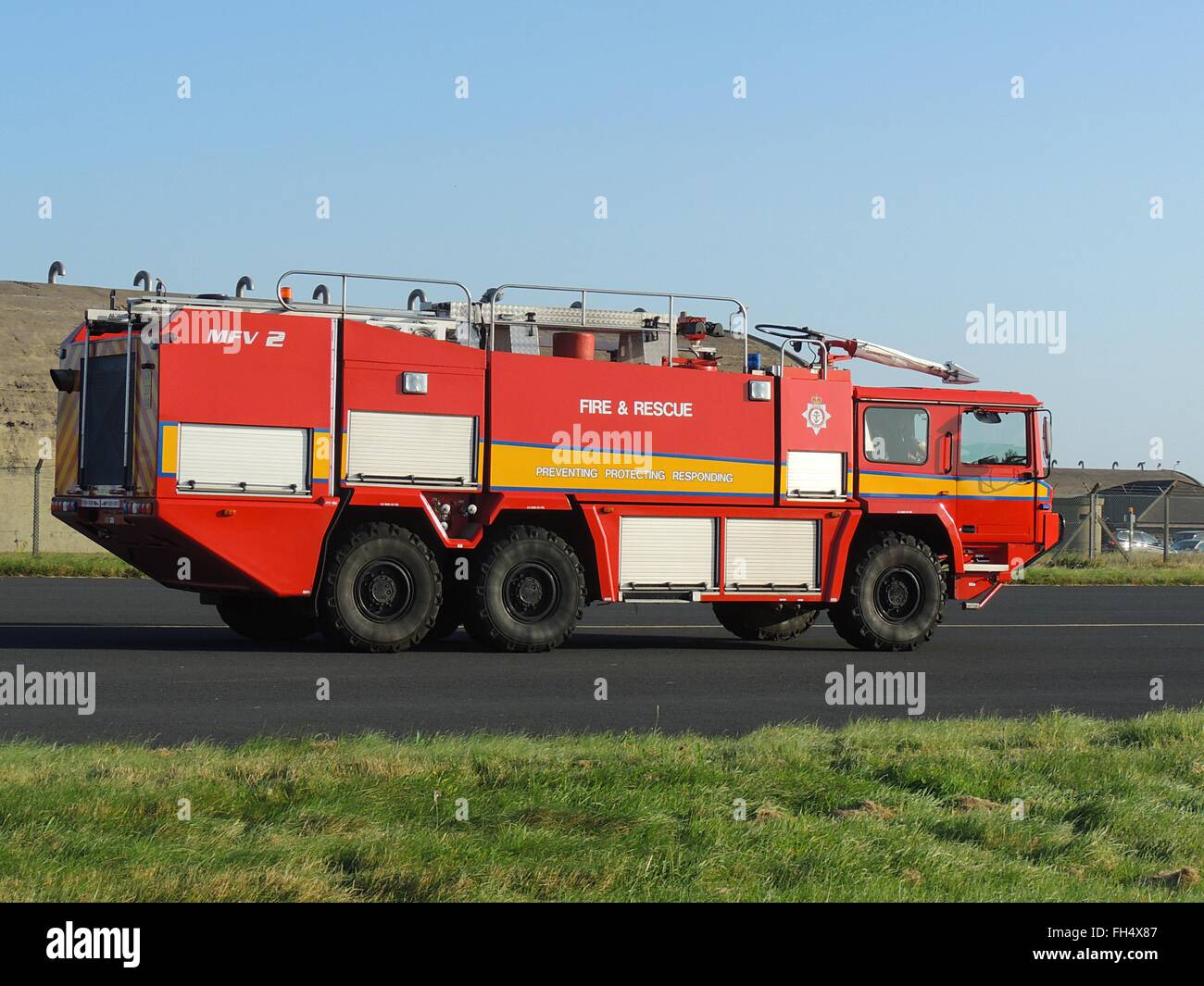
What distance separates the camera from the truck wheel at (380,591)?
1522 centimetres

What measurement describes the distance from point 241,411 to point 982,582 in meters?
8.88

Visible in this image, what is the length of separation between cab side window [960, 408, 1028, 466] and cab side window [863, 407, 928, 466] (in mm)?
542

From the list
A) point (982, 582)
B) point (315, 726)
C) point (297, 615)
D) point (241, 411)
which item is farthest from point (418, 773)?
point (982, 582)

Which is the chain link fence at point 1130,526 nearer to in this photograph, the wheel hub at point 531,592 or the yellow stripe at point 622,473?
the yellow stripe at point 622,473

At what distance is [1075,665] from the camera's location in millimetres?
15664

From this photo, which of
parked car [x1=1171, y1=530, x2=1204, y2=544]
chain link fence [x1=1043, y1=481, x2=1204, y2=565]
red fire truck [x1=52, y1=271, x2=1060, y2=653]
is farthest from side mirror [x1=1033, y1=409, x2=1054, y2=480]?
parked car [x1=1171, y1=530, x2=1204, y2=544]

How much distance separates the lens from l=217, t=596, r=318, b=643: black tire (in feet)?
54.6

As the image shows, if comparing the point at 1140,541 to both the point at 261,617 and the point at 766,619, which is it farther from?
the point at 261,617

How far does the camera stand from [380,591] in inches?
608

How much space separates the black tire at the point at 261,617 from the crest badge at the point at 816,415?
5830mm

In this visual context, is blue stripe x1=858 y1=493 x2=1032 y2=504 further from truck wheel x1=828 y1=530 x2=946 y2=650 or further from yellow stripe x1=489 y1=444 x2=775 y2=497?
yellow stripe x1=489 y1=444 x2=775 y2=497

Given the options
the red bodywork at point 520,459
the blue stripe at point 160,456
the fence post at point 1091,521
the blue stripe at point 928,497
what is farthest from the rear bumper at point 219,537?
the fence post at point 1091,521
